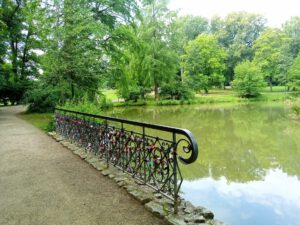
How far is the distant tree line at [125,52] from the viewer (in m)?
9.23

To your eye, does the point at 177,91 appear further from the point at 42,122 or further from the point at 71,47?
the point at 71,47

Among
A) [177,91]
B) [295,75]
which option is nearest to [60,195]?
[177,91]

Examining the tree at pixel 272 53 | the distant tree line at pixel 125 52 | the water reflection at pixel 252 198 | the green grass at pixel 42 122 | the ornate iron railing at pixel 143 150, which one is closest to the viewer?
the ornate iron railing at pixel 143 150

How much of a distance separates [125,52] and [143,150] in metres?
13.5

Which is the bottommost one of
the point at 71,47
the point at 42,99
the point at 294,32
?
the point at 42,99

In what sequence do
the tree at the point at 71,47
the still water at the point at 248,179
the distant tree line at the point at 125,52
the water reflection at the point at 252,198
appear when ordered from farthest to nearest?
the distant tree line at the point at 125,52 < the tree at the point at 71,47 < the still water at the point at 248,179 < the water reflection at the point at 252,198

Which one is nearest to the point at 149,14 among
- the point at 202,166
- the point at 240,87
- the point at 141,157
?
the point at 240,87

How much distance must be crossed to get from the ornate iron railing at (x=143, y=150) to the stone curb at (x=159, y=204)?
8cm

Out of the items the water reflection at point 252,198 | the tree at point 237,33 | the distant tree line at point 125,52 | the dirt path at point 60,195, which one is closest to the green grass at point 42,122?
the distant tree line at point 125,52

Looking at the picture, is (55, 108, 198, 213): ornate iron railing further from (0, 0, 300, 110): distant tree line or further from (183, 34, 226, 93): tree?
(183, 34, 226, 93): tree

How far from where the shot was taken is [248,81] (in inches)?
1089

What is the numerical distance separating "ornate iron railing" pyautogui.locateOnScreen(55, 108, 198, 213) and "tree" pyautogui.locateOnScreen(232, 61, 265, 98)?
25.8 metres

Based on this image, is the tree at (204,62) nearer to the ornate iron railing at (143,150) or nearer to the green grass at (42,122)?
the green grass at (42,122)

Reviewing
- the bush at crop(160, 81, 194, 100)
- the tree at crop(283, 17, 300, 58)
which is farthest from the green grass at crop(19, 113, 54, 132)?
the tree at crop(283, 17, 300, 58)
